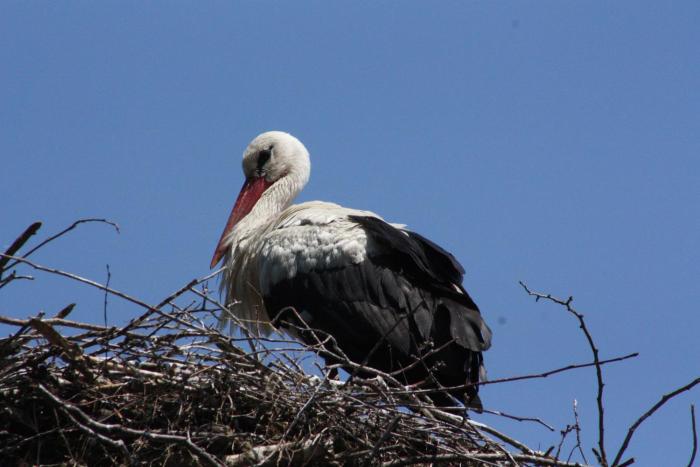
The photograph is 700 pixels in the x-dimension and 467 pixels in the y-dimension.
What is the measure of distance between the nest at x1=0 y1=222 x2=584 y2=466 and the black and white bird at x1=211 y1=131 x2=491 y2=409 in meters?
1.04

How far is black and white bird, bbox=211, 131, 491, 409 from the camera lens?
5.34 meters

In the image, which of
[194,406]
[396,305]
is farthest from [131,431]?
[396,305]

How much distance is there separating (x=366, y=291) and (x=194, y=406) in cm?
176

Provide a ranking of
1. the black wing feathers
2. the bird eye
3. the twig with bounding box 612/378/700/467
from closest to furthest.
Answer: the twig with bounding box 612/378/700/467
the black wing feathers
the bird eye

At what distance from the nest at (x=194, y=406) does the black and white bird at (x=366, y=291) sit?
3.42 feet

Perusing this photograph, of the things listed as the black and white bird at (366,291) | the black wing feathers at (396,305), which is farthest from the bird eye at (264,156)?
the black wing feathers at (396,305)

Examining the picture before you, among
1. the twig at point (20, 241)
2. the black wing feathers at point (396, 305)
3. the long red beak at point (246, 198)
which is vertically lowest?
the twig at point (20, 241)

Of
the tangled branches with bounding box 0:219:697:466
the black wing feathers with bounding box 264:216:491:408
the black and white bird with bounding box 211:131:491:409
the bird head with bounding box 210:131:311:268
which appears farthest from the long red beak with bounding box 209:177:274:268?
the tangled branches with bounding box 0:219:697:466

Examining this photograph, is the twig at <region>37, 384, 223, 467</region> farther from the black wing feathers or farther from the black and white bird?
the black wing feathers

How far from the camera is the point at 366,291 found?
222 inches

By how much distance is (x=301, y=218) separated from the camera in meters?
6.04

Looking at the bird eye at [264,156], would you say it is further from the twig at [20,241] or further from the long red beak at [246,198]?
the twig at [20,241]

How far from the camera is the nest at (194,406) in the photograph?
12.7 ft

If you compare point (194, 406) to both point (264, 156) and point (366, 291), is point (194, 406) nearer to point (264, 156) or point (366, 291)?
point (366, 291)
